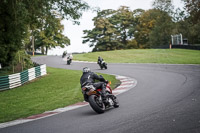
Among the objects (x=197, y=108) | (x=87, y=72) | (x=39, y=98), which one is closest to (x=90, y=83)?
(x=87, y=72)

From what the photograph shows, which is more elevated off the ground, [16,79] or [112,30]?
[112,30]

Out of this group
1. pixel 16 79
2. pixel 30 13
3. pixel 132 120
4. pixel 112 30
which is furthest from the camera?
pixel 112 30

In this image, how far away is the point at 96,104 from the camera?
8.48 m

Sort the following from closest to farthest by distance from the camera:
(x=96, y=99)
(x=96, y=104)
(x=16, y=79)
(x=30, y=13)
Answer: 1. (x=96, y=104)
2. (x=96, y=99)
3. (x=30, y=13)
4. (x=16, y=79)

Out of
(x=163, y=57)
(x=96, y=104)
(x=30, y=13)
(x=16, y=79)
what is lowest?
(x=16, y=79)

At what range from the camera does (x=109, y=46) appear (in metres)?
80.1

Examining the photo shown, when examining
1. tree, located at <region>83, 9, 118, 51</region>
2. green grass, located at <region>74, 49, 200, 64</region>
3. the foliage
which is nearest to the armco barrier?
the foliage

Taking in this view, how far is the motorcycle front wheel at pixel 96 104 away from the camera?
8453 millimetres

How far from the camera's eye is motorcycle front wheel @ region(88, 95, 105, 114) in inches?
333

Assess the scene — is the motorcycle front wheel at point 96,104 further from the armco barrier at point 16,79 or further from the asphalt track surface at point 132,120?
the armco barrier at point 16,79

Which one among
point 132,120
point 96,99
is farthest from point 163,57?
point 132,120

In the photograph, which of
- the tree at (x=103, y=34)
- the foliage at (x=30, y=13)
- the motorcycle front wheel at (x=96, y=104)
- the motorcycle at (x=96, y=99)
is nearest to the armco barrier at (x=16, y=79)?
the foliage at (x=30, y=13)

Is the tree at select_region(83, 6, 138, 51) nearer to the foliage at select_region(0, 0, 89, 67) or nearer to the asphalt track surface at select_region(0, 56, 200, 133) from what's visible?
the foliage at select_region(0, 0, 89, 67)

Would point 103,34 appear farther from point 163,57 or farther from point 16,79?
point 16,79
